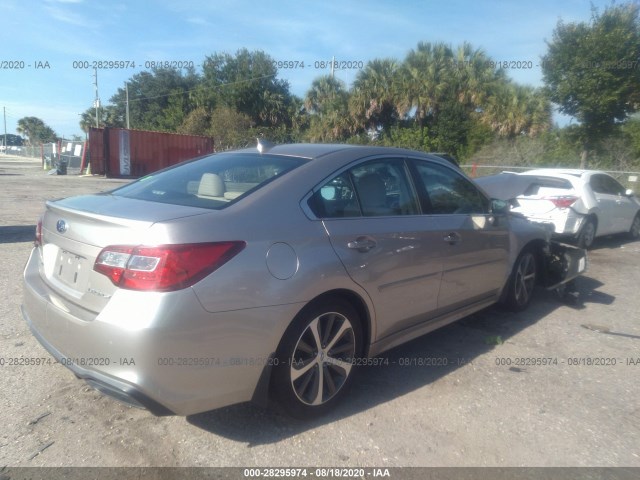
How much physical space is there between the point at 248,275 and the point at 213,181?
93 cm

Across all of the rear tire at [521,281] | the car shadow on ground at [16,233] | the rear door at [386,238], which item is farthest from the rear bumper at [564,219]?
the car shadow on ground at [16,233]

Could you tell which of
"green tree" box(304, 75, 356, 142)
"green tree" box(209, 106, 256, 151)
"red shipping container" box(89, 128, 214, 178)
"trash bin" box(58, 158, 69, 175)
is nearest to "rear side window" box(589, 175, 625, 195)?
"green tree" box(304, 75, 356, 142)

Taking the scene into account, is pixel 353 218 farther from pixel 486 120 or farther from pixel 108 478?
pixel 486 120

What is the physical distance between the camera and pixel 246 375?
2.67 meters

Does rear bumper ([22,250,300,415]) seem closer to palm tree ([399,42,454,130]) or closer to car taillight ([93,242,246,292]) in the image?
car taillight ([93,242,246,292])

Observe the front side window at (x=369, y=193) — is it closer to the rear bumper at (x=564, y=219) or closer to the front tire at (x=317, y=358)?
the front tire at (x=317, y=358)

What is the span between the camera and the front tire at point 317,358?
285cm

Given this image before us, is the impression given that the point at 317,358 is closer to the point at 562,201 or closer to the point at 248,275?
the point at 248,275

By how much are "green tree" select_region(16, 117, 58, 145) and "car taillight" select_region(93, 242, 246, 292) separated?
330 ft

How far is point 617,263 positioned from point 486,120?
72.4ft

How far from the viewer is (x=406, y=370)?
393 centimetres

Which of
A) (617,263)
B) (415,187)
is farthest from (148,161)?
(415,187)

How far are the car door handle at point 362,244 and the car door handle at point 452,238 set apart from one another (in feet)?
2.84

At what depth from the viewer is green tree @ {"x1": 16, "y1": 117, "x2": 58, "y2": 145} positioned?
91875mm
